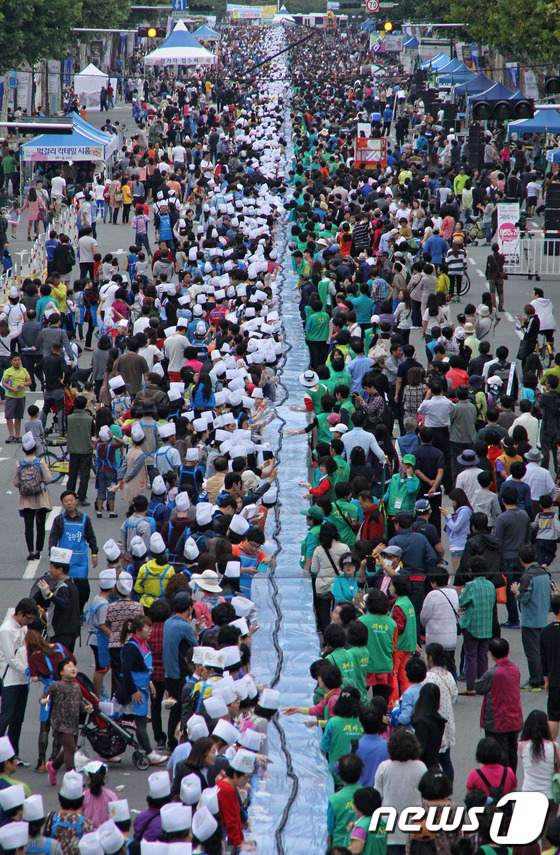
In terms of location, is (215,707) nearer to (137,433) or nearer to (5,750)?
(5,750)

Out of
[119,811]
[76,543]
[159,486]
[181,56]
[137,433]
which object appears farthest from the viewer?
[181,56]

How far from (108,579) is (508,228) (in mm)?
16673

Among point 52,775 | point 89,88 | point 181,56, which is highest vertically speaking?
point 181,56

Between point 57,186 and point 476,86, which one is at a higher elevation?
point 476,86

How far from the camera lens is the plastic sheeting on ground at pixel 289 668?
7.95m

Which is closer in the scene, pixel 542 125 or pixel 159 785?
pixel 159 785

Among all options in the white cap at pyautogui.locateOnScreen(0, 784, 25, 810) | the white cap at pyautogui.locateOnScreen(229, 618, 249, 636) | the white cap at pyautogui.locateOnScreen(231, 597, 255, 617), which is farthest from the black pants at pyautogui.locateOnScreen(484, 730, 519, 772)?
the white cap at pyautogui.locateOnScreen(0, 784, 25, 810)

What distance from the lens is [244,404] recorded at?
1259 centimetres

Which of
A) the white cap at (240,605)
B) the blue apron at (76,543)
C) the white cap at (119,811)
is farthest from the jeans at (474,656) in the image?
the white cap at (119,811)

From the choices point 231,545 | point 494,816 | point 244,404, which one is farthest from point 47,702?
point 244,404

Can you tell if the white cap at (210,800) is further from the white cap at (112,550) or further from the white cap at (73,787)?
the white cap at (112,550)

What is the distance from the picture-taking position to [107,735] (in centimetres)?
896

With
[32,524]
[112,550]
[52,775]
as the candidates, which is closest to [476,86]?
[32,524]

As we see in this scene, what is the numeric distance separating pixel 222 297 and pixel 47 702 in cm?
932
